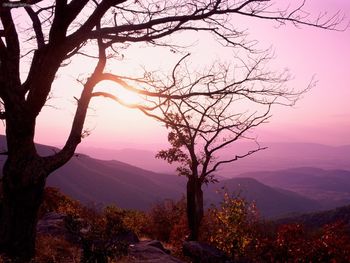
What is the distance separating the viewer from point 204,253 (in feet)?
42.5

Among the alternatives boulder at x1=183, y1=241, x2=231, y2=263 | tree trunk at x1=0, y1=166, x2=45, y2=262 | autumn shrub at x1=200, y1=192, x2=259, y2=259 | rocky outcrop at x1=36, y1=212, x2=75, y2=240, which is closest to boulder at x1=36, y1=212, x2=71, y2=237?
rocky outcrop at x1=36, y1=212, x2=75, y2=240

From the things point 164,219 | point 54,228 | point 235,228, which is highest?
point 235,228

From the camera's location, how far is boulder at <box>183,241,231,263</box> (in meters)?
12.8

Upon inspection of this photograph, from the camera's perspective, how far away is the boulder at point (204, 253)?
12797 millimetres

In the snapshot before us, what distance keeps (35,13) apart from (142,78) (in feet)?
9.63

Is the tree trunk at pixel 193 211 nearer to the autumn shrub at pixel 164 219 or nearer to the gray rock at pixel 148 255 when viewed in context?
the gray rock at pixel 148 255

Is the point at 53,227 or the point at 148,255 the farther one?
the point at 53,227

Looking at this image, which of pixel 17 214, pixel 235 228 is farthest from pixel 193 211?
pixel 17 214

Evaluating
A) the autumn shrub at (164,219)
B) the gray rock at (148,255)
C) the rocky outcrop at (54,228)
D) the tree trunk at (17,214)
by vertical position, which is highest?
the tree trunk at (17,214)

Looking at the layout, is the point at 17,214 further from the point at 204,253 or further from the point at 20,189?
the point at 204,253

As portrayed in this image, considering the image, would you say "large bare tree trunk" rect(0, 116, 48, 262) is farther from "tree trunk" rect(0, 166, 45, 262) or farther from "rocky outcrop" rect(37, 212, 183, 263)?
"rocky outcrop" rect(37, 212, 183, 263)

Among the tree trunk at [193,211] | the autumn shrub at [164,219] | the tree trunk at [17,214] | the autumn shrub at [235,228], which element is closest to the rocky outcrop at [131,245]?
the tree trunk at [17,214]

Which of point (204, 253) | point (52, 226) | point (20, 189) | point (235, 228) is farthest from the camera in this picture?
point (235, 228)

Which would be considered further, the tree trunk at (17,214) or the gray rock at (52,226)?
the gray rock at (52,226)
